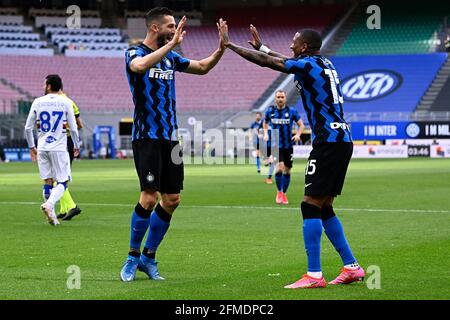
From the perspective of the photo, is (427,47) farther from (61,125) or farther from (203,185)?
(61,125)

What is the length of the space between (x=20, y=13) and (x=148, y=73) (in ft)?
205

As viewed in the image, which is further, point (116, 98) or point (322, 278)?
point (116, 98)

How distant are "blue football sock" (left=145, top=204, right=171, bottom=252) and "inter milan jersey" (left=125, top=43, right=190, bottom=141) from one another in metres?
0.76

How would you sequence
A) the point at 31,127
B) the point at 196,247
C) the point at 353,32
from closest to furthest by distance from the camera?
1. the point at 196,247
2. the point at 31,127
3. the point at 353,32

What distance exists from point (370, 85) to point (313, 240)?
53935mm

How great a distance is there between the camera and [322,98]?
869cm

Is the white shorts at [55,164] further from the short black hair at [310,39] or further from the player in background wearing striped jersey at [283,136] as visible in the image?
the short black hair at [310,39]

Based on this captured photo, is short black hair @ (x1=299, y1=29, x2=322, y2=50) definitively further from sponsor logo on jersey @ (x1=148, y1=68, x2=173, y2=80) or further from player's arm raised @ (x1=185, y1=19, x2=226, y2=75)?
sponsor logo on jersey @ (x1=148, y1=68, x2=173, y2=80)

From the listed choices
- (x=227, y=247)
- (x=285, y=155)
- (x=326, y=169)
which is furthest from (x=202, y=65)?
(x=285, y=155)

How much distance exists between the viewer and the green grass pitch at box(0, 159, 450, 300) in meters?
8.17

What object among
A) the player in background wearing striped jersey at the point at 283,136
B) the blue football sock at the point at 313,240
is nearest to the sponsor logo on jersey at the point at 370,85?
the player in background wearing striped jersey at the point at 283,136

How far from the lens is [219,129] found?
2279 inches
